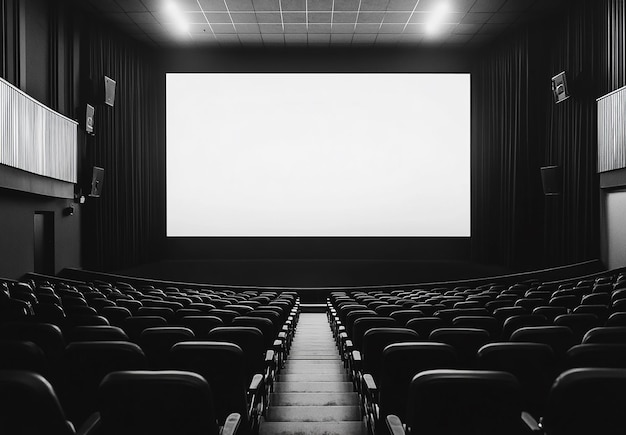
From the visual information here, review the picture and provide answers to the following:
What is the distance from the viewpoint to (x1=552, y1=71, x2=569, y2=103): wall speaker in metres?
12.2

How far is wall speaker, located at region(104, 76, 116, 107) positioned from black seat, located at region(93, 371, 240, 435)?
12822mm

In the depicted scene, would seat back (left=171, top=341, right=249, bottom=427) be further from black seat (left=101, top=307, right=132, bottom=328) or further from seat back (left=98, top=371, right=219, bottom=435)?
black seat (left=101, top=307, right=132, bottom=328)

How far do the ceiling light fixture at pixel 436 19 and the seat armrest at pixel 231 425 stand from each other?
39.0 ft

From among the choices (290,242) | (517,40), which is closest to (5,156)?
(290,242)

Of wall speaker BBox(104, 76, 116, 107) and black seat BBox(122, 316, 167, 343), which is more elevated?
wall speaker BBox(104, 76, 116, 107)

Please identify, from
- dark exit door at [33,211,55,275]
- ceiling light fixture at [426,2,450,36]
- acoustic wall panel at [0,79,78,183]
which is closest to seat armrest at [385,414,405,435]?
acoustic wall panel at [0,79,78,183]

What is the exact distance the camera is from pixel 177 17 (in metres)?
13.4

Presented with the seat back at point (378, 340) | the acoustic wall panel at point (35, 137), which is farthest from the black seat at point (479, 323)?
the acoustic wall panel at point (35, 137)

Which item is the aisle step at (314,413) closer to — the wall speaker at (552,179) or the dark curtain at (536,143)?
the dark curtain at (536,143)

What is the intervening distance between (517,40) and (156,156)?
381 inches

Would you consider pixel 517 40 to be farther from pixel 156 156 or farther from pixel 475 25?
pixel 156 156

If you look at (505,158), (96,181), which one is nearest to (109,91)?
(96,181)

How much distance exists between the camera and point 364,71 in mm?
15461

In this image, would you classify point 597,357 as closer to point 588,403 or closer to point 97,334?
point 588,403
